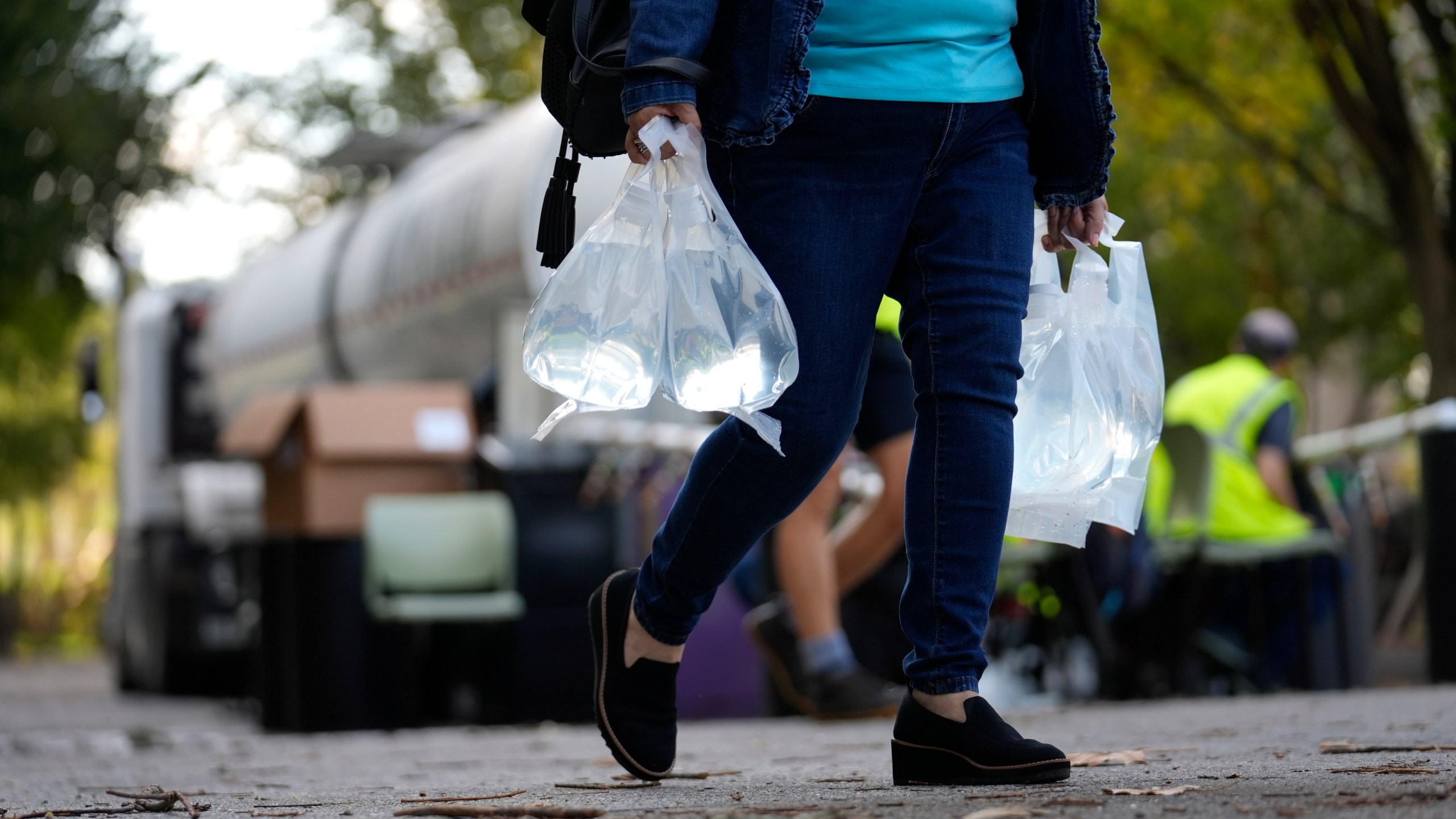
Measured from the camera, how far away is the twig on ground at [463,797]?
3.12 meters

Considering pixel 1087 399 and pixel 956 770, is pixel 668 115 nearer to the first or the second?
pixel 1087 399

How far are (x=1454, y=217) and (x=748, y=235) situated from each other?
796 centimetres

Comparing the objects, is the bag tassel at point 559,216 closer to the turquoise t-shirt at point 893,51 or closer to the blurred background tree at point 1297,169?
the turquoise t-shirt at point 893,51

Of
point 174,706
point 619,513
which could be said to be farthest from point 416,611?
point 174,706

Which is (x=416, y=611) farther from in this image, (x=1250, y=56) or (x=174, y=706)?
(x=1250, y=56)

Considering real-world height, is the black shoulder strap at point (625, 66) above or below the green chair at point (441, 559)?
above

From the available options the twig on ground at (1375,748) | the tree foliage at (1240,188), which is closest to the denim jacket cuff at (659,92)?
the twig on ground at (1375,748)

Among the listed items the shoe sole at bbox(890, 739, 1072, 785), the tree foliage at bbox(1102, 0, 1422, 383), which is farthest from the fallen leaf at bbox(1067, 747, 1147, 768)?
the tree foliage at bbox(1102, 0, 1422, 383)

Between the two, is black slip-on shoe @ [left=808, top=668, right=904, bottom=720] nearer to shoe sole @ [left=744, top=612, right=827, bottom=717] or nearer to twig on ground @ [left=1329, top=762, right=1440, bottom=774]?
shoe sole @ [left=744, top=612, right=827, bottom=717]

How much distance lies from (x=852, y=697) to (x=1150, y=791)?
291 cm

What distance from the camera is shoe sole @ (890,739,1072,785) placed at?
3.10 m

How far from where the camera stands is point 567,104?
3.20m

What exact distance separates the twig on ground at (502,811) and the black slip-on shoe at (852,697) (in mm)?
2805

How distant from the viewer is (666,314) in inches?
122
